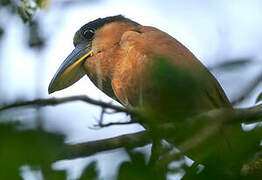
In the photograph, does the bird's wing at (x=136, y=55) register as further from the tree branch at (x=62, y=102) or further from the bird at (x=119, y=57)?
the tree branch at (x=62, y=102)

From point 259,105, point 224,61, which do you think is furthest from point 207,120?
point 259,105

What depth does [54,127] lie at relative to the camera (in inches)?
45.8

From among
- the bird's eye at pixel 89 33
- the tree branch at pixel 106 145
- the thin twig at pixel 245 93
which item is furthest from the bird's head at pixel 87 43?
the thin twig at pixel 245 93

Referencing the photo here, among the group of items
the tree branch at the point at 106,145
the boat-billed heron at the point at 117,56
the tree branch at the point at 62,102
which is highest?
the tree branch at the point at 62,102

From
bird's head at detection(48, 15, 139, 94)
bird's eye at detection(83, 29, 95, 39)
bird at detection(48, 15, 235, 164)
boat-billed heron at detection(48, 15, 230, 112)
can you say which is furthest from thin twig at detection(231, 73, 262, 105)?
bird's eye at detection(83, 29, 95, 39)

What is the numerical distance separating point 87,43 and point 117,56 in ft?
1.84

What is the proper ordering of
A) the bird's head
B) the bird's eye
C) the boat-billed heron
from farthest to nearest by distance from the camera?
the bird's eye
the bird's head
the boat-billed heron

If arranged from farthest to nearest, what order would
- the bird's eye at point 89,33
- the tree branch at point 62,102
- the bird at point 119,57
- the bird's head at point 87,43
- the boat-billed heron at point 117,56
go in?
1. the bird's eye at point 89,33
2. the bird's head at point 87,43
3. the boat-billed heron at point 117,56
4. the bird at point 119,57
5. the tree branch at point 62,102

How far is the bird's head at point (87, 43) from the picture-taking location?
12.0 ft

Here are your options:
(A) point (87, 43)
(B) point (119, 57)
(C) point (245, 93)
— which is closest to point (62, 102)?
(C) point (245, 93)

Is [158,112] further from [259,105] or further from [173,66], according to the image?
[259,105]

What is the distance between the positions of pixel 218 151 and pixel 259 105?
641 mm

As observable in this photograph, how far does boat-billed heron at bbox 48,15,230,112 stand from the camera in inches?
126

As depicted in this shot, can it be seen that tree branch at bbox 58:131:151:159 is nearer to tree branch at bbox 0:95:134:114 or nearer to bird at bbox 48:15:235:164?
tree branch at bbox 0:95:134:114
